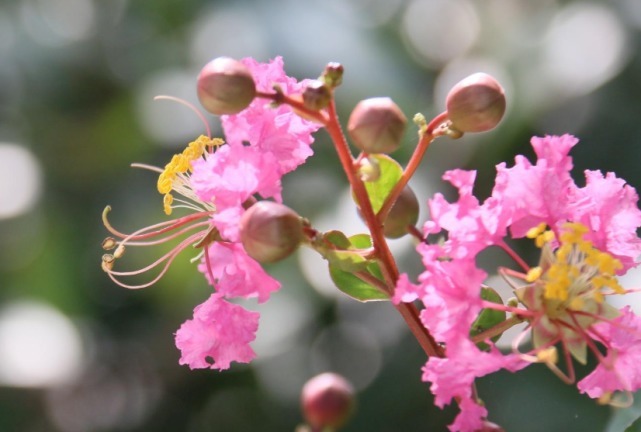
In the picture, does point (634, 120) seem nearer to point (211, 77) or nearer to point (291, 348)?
point (291, 348)

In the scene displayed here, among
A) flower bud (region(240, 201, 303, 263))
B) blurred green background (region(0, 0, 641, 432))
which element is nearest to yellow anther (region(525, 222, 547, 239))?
flower bud (region(240, 201, 303, 263))

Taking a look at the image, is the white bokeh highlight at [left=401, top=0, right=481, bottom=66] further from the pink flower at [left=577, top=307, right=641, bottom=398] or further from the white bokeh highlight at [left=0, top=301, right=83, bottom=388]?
the pink flower at [left=577, top=307, right=641, bottom=398]

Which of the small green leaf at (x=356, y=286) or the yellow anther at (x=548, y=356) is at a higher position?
the small green leaf at (x=356, y=286)

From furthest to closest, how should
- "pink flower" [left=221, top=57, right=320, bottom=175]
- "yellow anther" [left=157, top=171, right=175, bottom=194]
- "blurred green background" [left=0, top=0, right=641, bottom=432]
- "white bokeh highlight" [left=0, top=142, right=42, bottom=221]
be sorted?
"white bokeh highlight" [left=0, top=142, right=42, bottom=221] < "blurred green background" [left=0, top=0, right=641, bottom=432] < "yellow anther" [left=157, top=171, right=175, bottom=194] < "pink flower" [left=221, top=57, right=320, bottom=175]

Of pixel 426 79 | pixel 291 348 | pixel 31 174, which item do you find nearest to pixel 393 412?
pixel 291 348

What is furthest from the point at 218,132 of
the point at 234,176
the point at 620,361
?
the point at 620,361

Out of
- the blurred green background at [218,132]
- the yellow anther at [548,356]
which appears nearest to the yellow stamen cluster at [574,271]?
the yellow anther at [548,356]

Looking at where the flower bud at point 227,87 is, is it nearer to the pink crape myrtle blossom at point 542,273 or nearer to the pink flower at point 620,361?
the pink crape myrtle blossom at point 542,273
